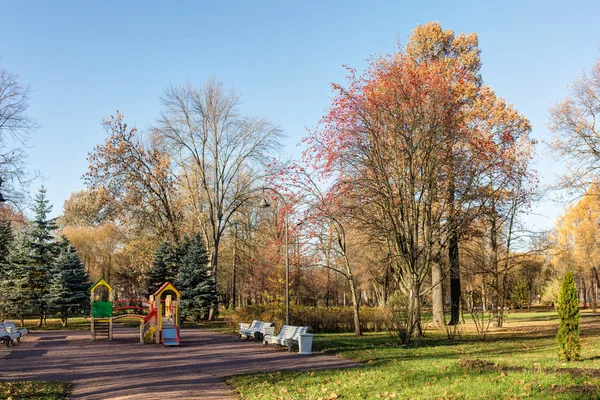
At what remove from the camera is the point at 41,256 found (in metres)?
31.8

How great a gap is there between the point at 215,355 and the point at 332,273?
112 ft

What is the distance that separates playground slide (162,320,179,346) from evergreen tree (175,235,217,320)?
1285cm

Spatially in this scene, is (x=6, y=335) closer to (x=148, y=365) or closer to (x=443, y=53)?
(x=148, y=365)

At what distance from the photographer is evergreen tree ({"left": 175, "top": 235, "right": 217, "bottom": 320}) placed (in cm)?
3341

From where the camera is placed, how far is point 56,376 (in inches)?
469

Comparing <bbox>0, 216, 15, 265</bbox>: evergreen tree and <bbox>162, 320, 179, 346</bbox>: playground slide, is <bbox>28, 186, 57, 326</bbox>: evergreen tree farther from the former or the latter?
<bbox>162, 320, 179, 346</bbox>: playground slide

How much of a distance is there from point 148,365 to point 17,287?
2088 cm

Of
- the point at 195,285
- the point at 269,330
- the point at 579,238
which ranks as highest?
the point at 579,238

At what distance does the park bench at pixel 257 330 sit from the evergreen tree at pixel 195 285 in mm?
11042

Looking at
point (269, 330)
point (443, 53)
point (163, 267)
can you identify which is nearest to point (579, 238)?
point (443, 53)

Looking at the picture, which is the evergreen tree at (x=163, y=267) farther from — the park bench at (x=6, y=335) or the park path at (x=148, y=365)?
the park bench at (x=6, y=335)

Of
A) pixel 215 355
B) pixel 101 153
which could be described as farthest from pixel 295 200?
pixel 101 153

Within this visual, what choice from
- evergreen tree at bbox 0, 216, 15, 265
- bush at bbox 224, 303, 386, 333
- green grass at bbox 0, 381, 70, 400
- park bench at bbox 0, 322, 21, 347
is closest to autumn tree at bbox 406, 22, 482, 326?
bush at bbox 224, 303, 386, 333

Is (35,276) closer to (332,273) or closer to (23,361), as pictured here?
(23,361)
